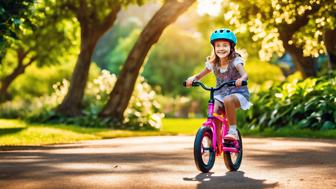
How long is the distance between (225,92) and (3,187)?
3059mm

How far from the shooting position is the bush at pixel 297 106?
55.1 ft

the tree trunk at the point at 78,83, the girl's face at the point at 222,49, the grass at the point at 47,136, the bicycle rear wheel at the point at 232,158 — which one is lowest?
the bicycle rear wheel at the point at 232,158

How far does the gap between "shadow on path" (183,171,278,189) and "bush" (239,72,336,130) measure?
9097mm

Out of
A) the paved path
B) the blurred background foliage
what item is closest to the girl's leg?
the paved path

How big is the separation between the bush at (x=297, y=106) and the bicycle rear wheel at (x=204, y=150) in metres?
8.75

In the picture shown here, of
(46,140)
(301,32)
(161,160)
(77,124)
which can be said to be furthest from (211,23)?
(161,160)

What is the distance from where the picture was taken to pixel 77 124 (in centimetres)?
2305

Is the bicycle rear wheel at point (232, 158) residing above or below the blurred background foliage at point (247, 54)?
below

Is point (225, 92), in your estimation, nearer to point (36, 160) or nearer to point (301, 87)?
point (36, 160)

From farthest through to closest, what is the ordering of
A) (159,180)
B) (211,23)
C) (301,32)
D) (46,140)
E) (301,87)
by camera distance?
(211,23) < (301,32) < (301,87) < (46,140) < (159,180)

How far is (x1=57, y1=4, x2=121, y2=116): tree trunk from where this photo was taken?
24.7 meters

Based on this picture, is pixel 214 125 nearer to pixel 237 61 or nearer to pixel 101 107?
pixel 237 61

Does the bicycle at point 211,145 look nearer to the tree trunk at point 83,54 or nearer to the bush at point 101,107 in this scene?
the bush at point 101,107

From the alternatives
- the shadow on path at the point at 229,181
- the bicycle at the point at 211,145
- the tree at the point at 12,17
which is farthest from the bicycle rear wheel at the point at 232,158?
the tree at the point at 12,17
